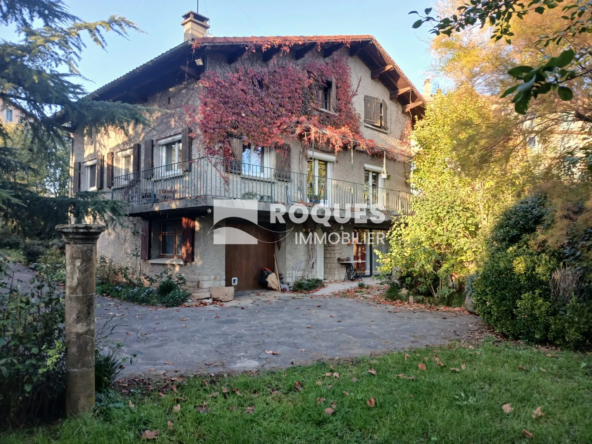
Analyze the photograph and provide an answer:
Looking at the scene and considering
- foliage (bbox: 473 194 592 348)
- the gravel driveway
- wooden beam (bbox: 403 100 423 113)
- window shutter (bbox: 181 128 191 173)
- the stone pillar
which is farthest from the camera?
wooden beam (bbox: 403 100 423 113)

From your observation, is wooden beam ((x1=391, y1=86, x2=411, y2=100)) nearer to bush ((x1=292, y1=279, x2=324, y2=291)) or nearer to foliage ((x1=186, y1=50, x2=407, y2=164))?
foliage ((x1=186, y1=50, x2=407, y2=164))

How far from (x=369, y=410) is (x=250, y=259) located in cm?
904

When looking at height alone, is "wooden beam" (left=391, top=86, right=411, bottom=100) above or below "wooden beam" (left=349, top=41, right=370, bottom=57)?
below

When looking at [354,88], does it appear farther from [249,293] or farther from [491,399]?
[491,399]

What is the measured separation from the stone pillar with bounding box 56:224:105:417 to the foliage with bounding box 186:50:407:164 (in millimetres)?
7394

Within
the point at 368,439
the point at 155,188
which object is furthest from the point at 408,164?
the point at 368,439

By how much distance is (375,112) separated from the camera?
1545 centimetres

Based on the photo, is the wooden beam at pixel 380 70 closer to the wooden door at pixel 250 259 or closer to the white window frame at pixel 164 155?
the wooden door at pixel 250 259

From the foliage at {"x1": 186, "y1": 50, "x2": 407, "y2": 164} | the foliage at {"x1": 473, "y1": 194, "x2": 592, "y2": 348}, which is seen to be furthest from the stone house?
the foliage at {"x1": 473, "y1": 194, "x2": 592, "y2": 348}

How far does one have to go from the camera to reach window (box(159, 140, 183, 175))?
11008 mm

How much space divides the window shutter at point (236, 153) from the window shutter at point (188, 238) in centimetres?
181

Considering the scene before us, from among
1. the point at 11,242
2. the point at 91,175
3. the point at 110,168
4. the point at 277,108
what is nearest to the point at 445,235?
the point at 277,108

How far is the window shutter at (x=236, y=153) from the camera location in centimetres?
1044

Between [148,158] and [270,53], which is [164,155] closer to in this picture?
[148,158]
